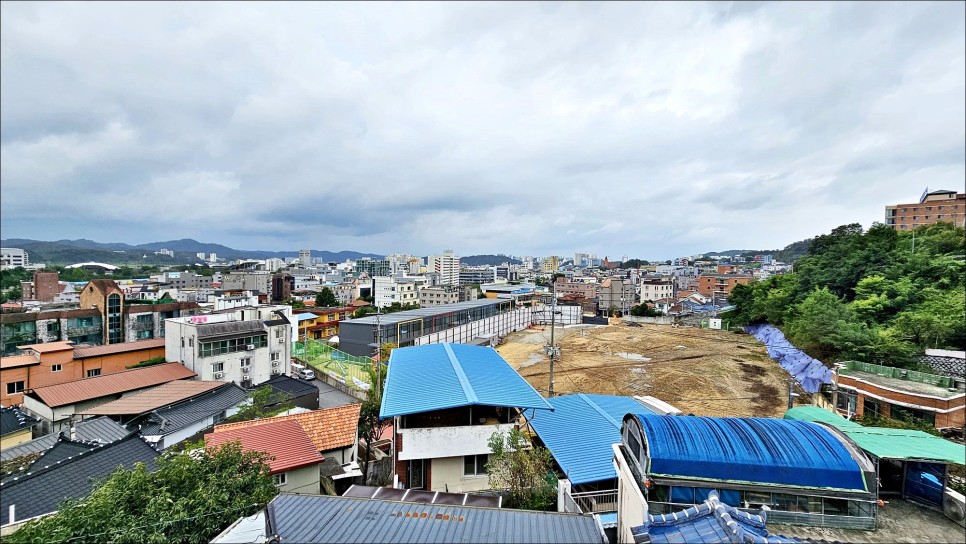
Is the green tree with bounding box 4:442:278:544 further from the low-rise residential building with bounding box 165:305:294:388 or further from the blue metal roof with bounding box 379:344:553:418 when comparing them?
the low-rise residential building with bounding box 165:305:294:388

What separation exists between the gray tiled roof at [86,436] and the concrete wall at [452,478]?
10017 millimetres

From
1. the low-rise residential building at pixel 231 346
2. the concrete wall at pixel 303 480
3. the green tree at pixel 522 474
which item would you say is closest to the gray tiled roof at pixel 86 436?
the low-rise residential building at pixel 231 346

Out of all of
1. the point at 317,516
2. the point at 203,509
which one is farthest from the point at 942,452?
the point at 203,509

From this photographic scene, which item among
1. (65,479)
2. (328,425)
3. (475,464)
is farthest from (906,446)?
(65,479)

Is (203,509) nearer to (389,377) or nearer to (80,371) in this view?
(389,377)

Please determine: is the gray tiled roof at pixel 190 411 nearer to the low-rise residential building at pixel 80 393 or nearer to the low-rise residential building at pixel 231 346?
the low-rise residential building at pixel 231 346

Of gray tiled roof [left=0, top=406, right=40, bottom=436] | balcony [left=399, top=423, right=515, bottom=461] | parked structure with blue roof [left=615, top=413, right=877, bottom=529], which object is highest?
parked structure with blue roof [left=615, top=413, right=877, bottom=529]

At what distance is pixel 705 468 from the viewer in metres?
4.83

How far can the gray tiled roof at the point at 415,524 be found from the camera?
13.7ft

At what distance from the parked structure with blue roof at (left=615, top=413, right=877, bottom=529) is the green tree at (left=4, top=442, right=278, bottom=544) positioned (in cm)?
576

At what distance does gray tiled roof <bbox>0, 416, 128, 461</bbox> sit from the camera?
38.7 ft

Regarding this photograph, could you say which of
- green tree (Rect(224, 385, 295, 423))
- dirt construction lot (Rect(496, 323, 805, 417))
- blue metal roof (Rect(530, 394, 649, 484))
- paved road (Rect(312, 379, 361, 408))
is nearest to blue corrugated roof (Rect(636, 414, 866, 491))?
blue metal roof (Rect(530, 394, 649, 484))

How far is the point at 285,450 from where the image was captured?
9266 mm

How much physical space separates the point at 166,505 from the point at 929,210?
6715cm
